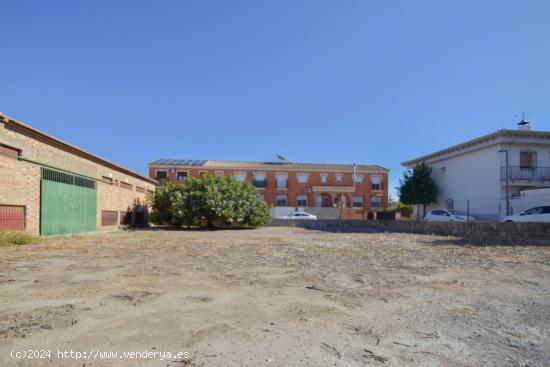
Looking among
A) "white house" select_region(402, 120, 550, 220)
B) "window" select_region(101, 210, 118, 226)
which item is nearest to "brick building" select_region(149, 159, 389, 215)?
"white house" select_region(402, 120, 550, 220)

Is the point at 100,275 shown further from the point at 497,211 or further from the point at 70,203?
the point at 497,211

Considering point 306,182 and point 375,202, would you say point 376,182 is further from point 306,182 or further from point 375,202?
point 306,182

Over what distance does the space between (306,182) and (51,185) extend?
37.3 meters

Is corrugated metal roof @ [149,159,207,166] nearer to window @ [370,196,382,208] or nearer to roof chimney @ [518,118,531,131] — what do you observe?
window @ [370,196,382,208]

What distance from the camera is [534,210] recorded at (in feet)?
63.1

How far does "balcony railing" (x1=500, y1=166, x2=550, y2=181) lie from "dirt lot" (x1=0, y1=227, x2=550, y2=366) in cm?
2208

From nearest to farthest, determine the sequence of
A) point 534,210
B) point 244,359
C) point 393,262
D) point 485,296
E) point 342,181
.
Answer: point 244,359 < point 485,296 < point 393,262 < point 534,210 < point 342,181

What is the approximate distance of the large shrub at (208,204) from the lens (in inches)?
993

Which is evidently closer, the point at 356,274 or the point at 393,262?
the point at 356,274

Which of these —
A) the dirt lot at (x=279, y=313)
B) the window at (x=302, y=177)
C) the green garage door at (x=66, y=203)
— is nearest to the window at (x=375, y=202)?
the window at (x=302, y=177)

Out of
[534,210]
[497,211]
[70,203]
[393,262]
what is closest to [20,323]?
[393,262]

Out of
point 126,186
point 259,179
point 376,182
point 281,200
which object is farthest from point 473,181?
point 126,186

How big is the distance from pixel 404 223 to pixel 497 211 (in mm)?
6686

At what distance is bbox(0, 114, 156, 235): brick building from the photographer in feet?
41.5
